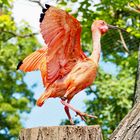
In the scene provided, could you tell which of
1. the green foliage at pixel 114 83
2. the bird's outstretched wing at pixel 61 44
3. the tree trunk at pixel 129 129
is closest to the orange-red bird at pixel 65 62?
the bird's outstretched wing at pixel 61 44

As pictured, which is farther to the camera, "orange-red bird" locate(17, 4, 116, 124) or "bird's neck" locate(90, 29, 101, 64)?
"bird's neck" locate(90, 29, 101, 64)

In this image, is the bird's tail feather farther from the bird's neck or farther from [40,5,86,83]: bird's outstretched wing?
the bird's neck

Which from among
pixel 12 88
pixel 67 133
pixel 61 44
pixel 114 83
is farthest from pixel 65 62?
pixel 12 88

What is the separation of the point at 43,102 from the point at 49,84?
0.16m

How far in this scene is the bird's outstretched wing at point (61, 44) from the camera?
4.66 metres

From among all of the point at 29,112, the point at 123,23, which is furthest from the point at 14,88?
the point at 123,23

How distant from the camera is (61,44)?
4.77 m

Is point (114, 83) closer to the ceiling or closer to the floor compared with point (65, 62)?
closer to the floor

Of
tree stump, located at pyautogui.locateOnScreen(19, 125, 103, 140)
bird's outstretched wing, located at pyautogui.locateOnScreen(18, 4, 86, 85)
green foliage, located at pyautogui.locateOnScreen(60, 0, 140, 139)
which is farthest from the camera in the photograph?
green foliage, located at pyautogui.locateOnScreen(60, 0, 140, 139)

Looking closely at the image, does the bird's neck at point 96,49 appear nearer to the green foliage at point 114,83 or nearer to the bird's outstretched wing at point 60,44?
the bird's outstretched wing at point 60,44

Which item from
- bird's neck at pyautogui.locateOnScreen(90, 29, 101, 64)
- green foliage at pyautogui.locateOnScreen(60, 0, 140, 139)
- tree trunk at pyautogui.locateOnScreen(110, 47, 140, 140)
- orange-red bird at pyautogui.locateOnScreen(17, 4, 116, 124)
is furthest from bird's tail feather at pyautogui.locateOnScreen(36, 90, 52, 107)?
green foliage at pyautogui.locateOnScreen(60, 0, 140, 139)

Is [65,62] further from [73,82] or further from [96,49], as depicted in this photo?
[96,49]

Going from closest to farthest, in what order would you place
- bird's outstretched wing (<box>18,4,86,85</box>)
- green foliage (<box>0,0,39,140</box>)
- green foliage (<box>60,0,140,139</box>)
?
bird's outstretched wing (<box>18,4,86,85</box>) < green foliage (<box>60,0,140,139</box>) < green foliage (<box>0,0,39,140</box>)

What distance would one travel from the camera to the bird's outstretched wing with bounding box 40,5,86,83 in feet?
15.3
